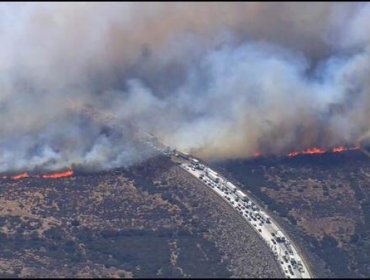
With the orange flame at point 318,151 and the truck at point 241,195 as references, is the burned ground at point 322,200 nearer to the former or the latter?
the orange flame at point 318,151

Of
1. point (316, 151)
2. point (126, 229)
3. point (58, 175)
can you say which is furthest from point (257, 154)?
point (58, 175)

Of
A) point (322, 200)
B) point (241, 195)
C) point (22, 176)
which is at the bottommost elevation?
point (322, 200)

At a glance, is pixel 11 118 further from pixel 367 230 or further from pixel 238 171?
pixel 367 230

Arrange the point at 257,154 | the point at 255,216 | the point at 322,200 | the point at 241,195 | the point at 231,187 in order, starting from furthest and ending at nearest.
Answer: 1. the point at 257,154
2. the point at 231,187
3. the point at 322,200
4. the point at 241,195
5. the point at 255,216

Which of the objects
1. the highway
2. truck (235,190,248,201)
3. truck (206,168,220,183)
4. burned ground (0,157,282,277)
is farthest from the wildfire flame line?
burned ground (0,157,282,277)

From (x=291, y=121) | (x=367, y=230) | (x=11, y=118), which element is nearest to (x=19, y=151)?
(x=11, y=118)

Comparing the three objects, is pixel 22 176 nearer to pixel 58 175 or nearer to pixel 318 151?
pixel 58 175

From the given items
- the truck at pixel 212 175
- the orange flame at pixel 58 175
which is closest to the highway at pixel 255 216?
the truck at pixel 212 175
